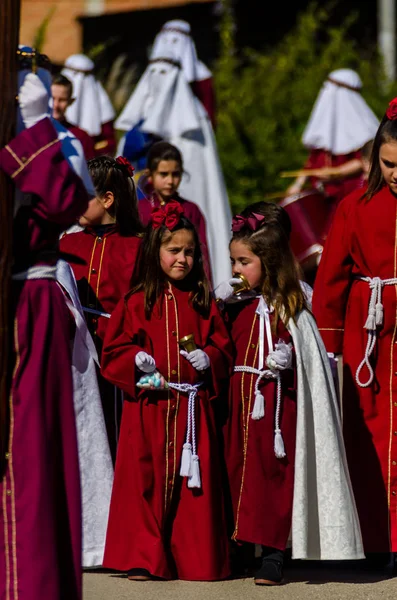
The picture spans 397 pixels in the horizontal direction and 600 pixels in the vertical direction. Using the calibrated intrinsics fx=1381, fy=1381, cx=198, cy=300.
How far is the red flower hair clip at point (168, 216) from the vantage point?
6.10 metres

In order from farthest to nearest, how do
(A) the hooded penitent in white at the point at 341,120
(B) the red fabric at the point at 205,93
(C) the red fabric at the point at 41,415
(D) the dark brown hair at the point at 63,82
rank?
(A) the hooded penitent in white at the point at 341,120 < (B) the red fabric at the point at 205,93 < (D) the dark brown hair at the point at 63,82 < (C) the red fabric at the point at 41,415

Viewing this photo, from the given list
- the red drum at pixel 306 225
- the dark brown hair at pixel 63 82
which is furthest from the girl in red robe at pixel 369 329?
the red drum at pixel 306 225

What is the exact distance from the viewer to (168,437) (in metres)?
6.02

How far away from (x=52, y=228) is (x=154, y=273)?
54.6 inches

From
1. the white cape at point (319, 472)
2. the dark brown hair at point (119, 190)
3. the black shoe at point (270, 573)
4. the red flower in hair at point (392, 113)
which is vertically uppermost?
the red flower in hair at point (392, 113)

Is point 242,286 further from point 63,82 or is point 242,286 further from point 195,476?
point 63,82

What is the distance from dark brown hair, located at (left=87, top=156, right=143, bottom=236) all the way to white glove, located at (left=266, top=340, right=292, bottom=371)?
1.08 meters

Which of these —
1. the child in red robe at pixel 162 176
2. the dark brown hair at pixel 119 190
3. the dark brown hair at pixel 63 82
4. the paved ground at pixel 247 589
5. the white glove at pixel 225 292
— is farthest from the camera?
the dark brown hair at pixel 63 82

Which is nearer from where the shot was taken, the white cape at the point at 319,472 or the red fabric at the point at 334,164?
the white cape at the point at 319,472

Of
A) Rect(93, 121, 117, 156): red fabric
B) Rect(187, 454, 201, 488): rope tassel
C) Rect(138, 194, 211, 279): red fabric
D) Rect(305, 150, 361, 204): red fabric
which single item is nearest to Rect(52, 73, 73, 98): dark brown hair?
Rect(138, 194, 211, 279): red fabric

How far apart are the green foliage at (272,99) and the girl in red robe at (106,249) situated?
7.84m

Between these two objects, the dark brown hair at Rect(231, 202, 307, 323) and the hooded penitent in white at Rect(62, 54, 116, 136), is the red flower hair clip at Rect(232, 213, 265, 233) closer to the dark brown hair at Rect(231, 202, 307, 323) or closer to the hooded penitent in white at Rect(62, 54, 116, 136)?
the dark brown hair at Rect(231, 202, 307, 323)

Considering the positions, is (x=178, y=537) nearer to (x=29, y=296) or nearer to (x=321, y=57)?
(x=29, y=296)

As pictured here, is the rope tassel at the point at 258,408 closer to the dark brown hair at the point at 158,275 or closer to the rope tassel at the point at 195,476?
the rope tassel at the point at 195,476
